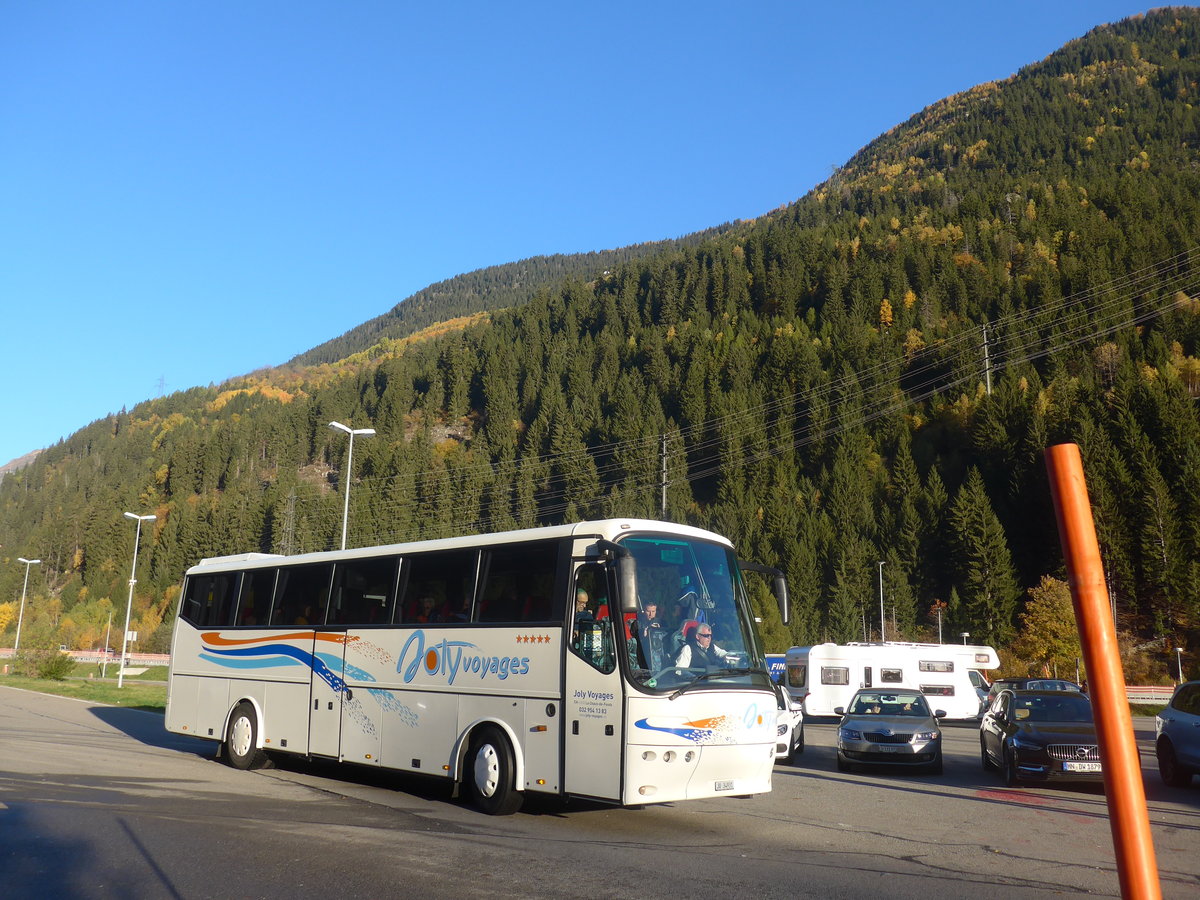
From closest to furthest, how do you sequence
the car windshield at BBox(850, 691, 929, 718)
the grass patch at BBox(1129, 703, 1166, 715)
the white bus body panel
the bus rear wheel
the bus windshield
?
the white bus body panel
the bus windshield
the bus rear wheel
the car windshield at BBox(850, 691, 929, 718)
the grass patch at BBox(1129, 703, 1166, 715)

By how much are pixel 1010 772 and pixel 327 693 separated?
10.5 m

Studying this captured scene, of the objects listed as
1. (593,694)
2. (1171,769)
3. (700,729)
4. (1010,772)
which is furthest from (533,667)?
(1171,769)

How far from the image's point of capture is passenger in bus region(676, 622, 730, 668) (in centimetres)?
1029

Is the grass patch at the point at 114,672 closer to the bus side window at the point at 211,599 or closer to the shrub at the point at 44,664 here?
the shrub at the point at 44,664

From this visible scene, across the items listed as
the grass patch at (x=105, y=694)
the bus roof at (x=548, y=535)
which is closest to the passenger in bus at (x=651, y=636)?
the bus roof at (x=548, y=535)

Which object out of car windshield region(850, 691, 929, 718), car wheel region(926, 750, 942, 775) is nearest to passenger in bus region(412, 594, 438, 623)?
car windshield region(850, 691, 929, 718)

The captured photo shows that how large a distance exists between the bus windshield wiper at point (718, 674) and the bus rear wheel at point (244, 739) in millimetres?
8653

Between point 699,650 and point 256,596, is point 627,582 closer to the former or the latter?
point 699,650

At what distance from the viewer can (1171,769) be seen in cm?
1448

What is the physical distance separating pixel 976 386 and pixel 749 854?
332 ft

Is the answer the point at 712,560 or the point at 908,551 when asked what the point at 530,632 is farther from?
the point at 908,551

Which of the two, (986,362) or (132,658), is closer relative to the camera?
(132,658)

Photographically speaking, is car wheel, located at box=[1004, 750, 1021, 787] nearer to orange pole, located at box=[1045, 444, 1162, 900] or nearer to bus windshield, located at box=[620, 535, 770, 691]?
bus windshield, located at box=[620, 535, 770, 691]

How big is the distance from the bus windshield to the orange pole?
8187 mm
